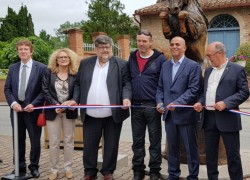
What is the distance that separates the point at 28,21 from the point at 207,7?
63.0 ft

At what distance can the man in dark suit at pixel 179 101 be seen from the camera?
5297 millimetres

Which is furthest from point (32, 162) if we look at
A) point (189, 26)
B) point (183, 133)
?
point (189, 26)

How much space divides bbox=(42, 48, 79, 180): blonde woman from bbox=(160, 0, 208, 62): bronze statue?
1.58 m

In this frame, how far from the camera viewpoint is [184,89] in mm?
5348

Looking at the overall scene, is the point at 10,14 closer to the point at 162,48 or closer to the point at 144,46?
the point at 162,48

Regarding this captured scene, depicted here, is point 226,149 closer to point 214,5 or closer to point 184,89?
point 184,89

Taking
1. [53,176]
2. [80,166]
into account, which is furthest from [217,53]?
[80,166]

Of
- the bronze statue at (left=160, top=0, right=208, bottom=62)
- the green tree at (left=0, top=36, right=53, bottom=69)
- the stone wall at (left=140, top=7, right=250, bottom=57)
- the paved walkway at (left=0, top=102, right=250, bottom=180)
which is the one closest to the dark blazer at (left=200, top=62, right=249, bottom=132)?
the paved walkway at (left=0, top=102, right=250, bottom=180)

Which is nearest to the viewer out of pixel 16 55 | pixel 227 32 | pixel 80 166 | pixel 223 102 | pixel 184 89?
pixel 223 102

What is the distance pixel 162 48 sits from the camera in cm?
2527

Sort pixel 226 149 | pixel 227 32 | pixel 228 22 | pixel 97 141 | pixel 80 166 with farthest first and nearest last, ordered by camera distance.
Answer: pixel 228 22
pixel 227 32
pixel 80 166
pixel 97 141
pixel 226 149

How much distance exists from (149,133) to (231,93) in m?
1.39

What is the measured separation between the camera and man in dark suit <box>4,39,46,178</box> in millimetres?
6129

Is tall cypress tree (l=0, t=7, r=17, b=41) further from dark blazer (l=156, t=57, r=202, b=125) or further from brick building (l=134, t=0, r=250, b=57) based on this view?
dark blazer (l=156, t=57, r=202, b=125)
